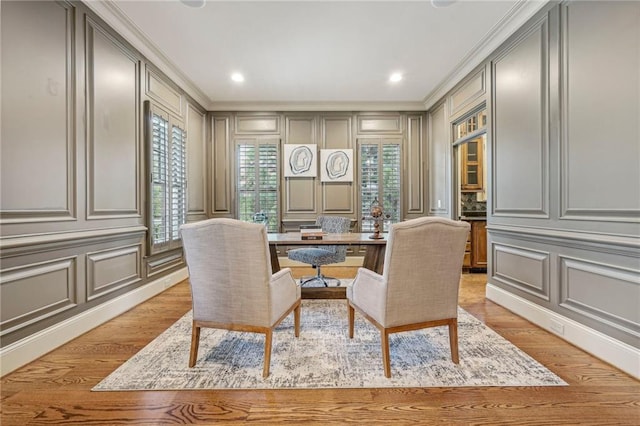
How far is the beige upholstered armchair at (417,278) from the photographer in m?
1.74

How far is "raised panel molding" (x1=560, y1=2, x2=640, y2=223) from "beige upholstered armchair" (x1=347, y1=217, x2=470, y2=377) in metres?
1.06

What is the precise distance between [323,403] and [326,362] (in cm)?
39

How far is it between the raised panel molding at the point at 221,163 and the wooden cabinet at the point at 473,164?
4098 mm

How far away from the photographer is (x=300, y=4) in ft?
8.59

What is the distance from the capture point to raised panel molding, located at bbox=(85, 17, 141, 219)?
2592mm

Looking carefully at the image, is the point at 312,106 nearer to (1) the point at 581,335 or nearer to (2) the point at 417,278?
(2) the point at 417,278

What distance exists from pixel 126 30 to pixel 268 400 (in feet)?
11.5

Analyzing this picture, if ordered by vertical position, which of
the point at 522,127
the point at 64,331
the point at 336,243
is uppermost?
the point at 522,127

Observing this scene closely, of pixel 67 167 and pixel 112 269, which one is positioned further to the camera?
pixel 112 269

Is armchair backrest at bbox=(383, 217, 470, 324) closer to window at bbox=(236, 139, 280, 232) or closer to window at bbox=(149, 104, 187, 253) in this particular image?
window at bbox=(149, 104, 187, 253)

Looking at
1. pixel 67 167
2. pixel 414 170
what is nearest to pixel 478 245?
pixel 414 170

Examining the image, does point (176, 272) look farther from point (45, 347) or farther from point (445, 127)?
point (445, 127)

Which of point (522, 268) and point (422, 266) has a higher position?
point (422, 266)

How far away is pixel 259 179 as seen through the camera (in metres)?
5.25
